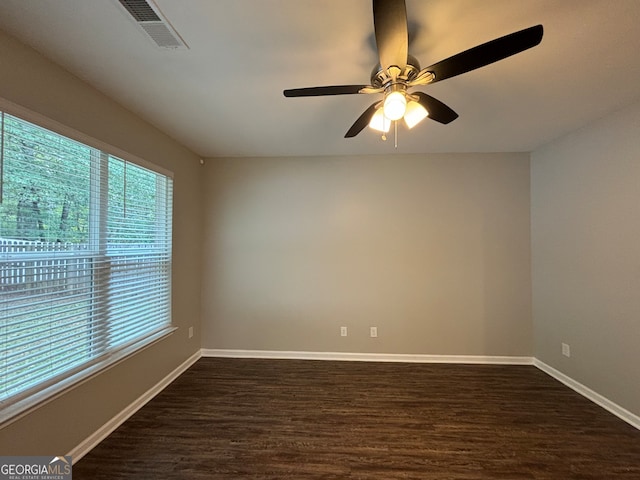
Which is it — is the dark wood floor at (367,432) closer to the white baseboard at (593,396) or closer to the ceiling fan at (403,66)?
the white baseboard at (593,396)

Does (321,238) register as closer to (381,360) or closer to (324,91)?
(381,360)

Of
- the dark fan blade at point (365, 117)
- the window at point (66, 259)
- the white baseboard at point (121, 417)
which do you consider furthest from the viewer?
the white baseboard at point (121, 417)

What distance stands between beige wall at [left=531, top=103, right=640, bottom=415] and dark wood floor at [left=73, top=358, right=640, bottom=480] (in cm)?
39

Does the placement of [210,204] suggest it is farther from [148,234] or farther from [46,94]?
[46,94]

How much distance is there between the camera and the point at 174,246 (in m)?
3.28

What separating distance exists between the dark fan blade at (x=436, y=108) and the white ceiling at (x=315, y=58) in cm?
24

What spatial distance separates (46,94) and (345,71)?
180cm

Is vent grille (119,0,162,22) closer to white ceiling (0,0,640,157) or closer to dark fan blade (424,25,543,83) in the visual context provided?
white ceiling (0,0,640,157)

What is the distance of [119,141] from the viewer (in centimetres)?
242

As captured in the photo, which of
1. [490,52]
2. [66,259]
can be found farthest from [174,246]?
[490,52]

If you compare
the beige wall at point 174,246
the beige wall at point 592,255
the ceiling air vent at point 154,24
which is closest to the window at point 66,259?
the beige wall at point 174,246

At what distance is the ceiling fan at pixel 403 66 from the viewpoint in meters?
1.20

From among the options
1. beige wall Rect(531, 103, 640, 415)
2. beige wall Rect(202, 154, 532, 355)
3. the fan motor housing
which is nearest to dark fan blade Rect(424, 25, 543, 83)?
the fan motor housing

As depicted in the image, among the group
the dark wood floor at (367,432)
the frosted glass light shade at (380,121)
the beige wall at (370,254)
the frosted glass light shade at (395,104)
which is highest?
the frosted glass light shade at (380,121)
